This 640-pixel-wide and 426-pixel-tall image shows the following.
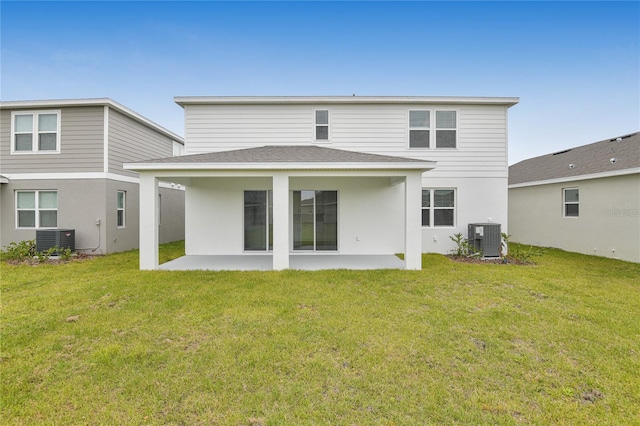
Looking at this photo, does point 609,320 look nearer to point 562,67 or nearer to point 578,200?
point 578,200

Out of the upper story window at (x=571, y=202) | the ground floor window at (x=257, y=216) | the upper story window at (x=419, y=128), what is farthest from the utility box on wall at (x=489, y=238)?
the ground floor window at (x=257, y=216)

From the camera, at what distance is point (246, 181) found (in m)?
10.1

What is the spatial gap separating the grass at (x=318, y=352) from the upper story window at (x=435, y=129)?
5.75m

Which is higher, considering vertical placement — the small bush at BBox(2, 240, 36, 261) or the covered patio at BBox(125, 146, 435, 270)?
the covered patio at BBox(125, 146, 435, 270)

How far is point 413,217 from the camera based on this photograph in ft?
25.8

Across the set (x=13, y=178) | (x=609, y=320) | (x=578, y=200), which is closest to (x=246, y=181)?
(x=13, y=178)

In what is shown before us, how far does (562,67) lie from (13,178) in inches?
926

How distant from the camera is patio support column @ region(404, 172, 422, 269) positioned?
7.85 m

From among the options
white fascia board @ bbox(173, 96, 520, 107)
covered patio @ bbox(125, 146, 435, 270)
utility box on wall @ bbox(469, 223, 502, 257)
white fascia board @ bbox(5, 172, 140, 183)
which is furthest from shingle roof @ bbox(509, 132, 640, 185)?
white fascia board @ bbox(5, 172, 140, 183)

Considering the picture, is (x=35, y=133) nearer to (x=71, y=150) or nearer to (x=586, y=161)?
(x=71, y=150)

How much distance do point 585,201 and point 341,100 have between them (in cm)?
999

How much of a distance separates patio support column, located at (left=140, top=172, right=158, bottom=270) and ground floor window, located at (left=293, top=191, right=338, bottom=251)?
429 centimetres

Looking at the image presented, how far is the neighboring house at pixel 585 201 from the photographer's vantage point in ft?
32.0

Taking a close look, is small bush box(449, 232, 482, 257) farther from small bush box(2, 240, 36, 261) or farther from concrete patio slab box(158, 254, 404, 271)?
small bush box(2, 240, 36, 261)
